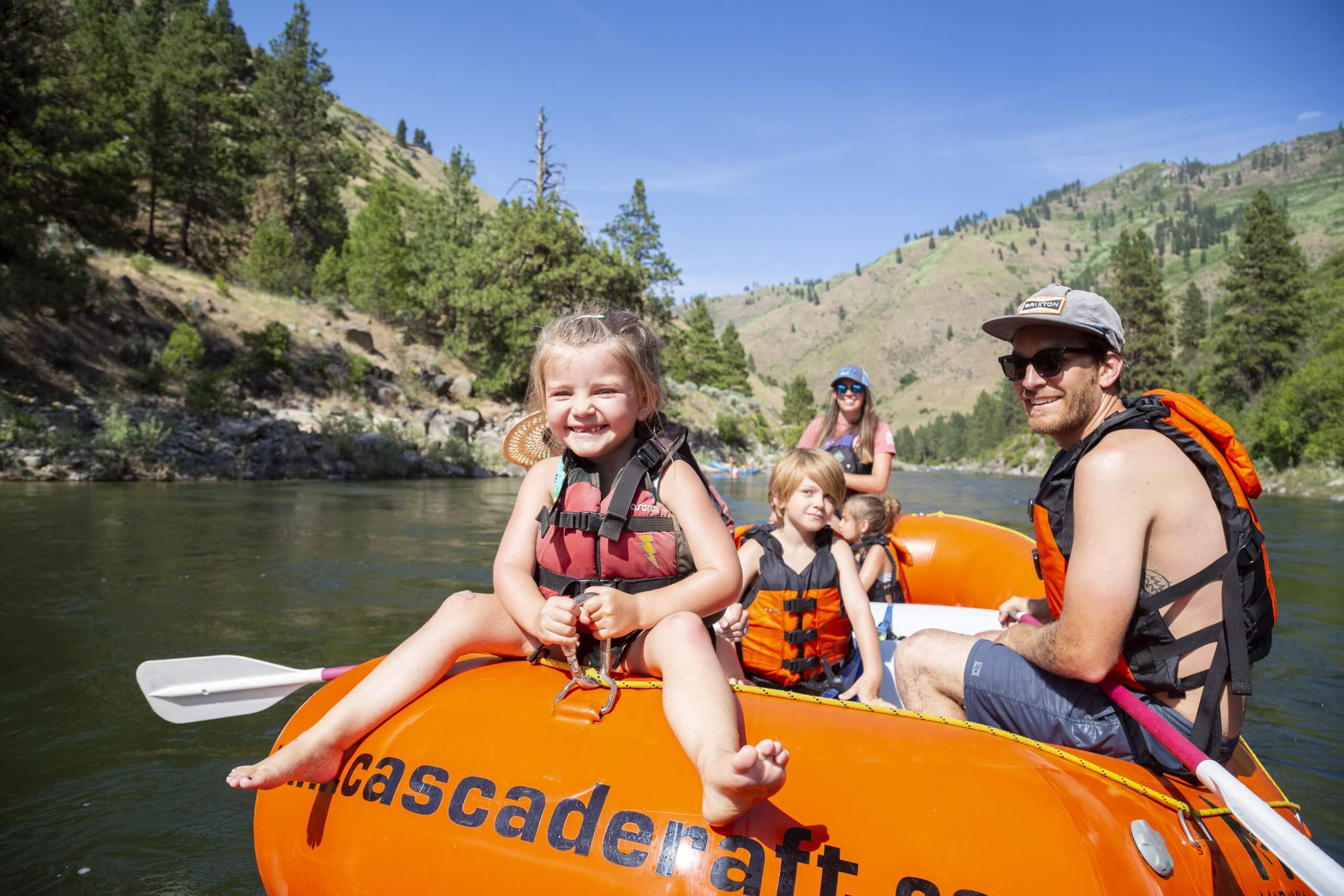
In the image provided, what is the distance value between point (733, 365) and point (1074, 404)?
182 feet

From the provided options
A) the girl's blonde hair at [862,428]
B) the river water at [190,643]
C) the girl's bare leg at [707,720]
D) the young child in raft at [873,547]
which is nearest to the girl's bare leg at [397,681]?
the girl's bare leg at [707,720]

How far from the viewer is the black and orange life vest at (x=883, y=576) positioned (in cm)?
496

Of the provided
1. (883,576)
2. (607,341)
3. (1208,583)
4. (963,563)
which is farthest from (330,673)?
(963,563)

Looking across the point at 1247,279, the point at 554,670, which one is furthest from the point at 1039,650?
the point at 1247,279

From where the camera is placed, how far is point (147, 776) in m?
3.09

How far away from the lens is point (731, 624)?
9.65 ft

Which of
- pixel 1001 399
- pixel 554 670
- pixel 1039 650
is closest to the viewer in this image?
pixel 1039 650

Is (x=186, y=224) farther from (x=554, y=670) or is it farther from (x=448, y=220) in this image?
(x=554, y=670)

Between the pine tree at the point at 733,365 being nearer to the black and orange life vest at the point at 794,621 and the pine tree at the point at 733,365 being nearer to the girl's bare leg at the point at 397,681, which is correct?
the black and orange life vest at the point at 794,621

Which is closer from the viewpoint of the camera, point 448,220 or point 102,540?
point 102,540

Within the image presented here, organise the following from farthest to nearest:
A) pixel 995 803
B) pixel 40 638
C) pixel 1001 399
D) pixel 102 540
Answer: pixel 1001 399, pixel 102 540, pixel 40 638, pixel 995 803

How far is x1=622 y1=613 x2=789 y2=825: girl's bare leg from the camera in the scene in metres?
1.51

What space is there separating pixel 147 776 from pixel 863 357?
192493 mm

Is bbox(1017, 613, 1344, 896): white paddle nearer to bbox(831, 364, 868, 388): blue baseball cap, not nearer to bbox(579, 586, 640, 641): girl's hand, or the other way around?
bbox(579, 586, 640, 641): girl's hand
